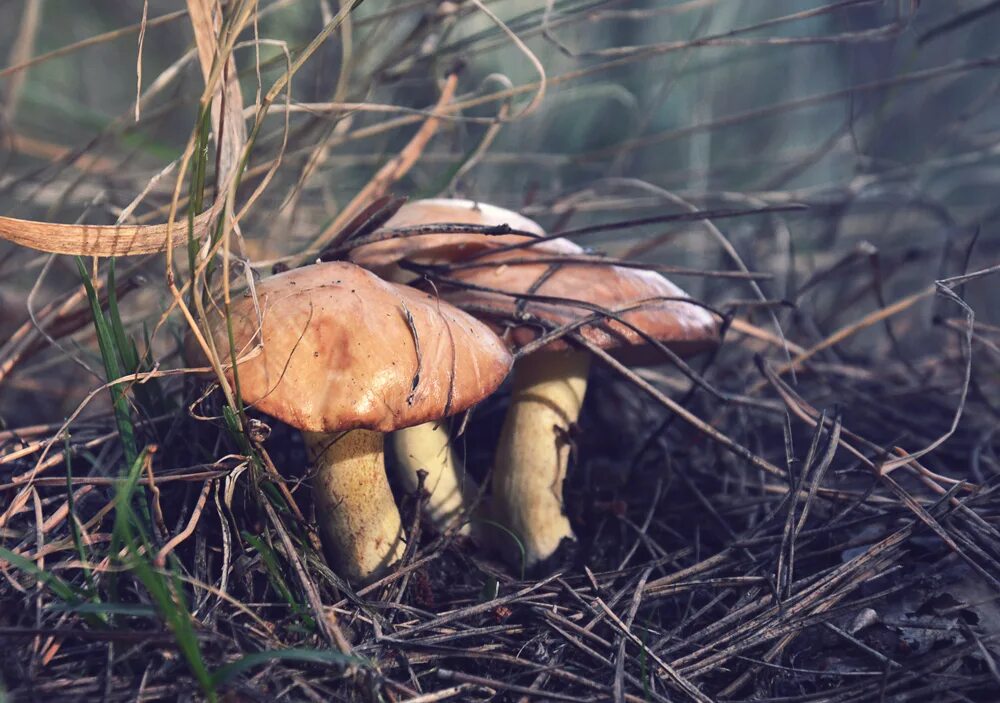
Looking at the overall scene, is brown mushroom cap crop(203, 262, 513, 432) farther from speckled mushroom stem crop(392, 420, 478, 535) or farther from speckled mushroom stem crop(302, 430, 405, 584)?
speckled mushroom stem crop(392, 420, 478, 535)

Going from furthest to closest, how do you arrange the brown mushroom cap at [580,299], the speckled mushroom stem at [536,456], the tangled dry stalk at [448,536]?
1. the speckled mushroom stem at [536,456]
2. the brown mushroom cap at [580,299]
3. the tangled dry stalk at [448,536]

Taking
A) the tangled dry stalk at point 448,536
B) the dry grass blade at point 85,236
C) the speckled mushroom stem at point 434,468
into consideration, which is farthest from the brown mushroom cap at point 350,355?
the speckled mushroom stem at point 434,468

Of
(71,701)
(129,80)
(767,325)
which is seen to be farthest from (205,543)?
(129,80)

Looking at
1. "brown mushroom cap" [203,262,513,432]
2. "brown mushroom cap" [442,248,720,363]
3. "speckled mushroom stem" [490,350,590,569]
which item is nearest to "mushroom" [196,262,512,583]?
"brown mushroom cap" [203,262,513,432]

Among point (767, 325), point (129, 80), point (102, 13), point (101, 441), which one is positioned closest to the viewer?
point (101, 441)

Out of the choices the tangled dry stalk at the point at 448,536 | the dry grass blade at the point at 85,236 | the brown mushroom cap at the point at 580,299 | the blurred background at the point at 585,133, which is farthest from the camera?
the blurred background at the point at 585,133

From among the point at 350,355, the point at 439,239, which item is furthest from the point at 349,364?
the point at 439,239

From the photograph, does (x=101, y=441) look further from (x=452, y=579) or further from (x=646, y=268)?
(x=646, y=268)

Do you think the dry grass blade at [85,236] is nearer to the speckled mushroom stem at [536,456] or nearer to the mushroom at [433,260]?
the mushroom at [433,260]
